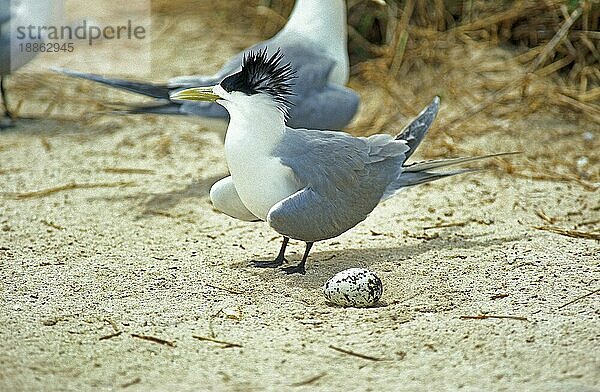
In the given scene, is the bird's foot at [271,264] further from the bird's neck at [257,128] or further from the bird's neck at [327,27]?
the bird's neck at [327,27]

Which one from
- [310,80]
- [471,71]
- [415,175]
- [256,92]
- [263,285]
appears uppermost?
[256,92]

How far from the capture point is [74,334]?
106 inches

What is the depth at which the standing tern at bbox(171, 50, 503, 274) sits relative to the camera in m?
3.05

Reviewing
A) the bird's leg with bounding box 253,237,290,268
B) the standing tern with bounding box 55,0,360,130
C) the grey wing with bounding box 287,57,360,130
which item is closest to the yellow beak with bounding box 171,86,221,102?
the bird's leg with bounding box 253,237,290,268

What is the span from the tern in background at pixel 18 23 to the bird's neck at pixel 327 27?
1.53m

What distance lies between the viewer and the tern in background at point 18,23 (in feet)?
16.0

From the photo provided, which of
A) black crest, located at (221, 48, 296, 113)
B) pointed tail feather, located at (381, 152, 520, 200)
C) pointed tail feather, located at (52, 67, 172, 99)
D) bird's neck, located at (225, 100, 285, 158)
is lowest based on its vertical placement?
pointed tail feather, located at (381, 152, 520, 200)

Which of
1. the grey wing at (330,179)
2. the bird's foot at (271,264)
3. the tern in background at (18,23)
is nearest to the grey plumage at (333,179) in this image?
the grey wing at (330,179)

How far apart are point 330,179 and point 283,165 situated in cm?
18

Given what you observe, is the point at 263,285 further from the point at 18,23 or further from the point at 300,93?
the point at 18,23

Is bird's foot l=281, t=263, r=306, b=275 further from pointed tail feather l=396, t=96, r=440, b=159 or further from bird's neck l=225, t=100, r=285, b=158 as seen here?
pointed tail feather l=396, t=96, r=440, b=159

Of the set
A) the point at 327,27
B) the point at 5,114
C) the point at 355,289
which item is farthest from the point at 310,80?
the point at 5,114

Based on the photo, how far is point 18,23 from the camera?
493 centimetres

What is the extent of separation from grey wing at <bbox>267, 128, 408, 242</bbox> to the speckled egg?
0.23 metres
